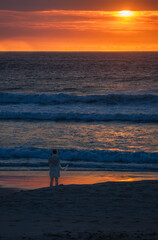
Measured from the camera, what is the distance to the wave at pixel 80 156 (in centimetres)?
1437

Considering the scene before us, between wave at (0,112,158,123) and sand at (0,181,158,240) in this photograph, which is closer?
sand at (0,181,158,240)

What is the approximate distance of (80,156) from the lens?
14.7 m

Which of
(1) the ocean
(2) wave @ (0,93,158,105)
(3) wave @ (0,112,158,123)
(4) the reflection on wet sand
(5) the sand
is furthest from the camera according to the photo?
(2) wave @ (0,93,158,105)

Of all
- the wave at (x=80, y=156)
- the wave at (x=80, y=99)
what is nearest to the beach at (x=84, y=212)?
the wave at (x=80, y=156)

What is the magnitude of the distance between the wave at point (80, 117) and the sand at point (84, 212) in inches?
577

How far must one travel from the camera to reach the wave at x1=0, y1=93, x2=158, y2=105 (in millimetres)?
31625

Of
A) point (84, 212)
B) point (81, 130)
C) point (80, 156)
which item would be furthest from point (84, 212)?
point (81, 130)

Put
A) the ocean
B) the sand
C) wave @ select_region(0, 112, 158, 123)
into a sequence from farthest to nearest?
wave @ select_region(0, 112, 158, 123), the ocean, the sand

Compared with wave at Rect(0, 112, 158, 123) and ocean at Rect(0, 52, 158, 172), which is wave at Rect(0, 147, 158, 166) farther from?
wave at Rect(0, 112, 158, 123)

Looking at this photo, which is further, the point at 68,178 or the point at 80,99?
the point at 80,99

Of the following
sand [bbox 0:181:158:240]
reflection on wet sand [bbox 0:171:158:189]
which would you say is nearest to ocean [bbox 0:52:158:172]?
reflection on wet sand [bbox 0:171:158:189]

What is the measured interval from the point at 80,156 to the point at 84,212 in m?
7.54

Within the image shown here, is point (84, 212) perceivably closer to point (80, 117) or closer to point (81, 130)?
point (81, 130)

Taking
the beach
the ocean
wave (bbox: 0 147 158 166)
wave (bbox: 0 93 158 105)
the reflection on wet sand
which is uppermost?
wave (bbox: 0 93 158 105)
